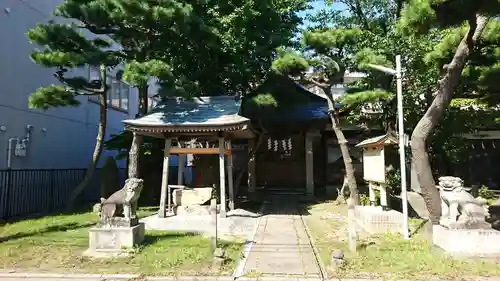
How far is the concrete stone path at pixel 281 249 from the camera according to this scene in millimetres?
6969

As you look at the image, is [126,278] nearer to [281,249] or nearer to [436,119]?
[281,249]

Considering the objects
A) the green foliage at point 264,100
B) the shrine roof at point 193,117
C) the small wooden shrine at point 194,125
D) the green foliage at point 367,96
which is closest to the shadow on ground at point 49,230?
the small wooden shrine at point 194,125

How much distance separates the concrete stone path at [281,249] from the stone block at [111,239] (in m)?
2.66

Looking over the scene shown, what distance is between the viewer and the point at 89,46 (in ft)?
Answer: 44.1

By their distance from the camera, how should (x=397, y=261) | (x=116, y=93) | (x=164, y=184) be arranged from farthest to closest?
(x=116, y=93), (x=164, y=184), (x=397, y=261)

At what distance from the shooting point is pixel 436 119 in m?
9.55

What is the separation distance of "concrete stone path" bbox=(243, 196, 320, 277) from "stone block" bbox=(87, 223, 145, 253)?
2664mm

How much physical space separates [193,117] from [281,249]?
592 cm

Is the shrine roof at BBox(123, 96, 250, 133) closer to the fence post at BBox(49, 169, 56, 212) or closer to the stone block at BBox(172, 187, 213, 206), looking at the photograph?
the stone block at BBox(172, 187, 213, 206)

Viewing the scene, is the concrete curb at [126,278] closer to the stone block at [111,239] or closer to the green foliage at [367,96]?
the stone block at [111,239]

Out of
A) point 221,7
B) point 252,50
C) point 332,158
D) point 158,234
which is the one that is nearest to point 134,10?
point 221,7

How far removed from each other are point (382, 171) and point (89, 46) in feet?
35.3

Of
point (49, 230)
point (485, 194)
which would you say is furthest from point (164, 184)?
point (485, 194)

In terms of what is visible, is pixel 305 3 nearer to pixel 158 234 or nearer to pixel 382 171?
pixel 382 171
